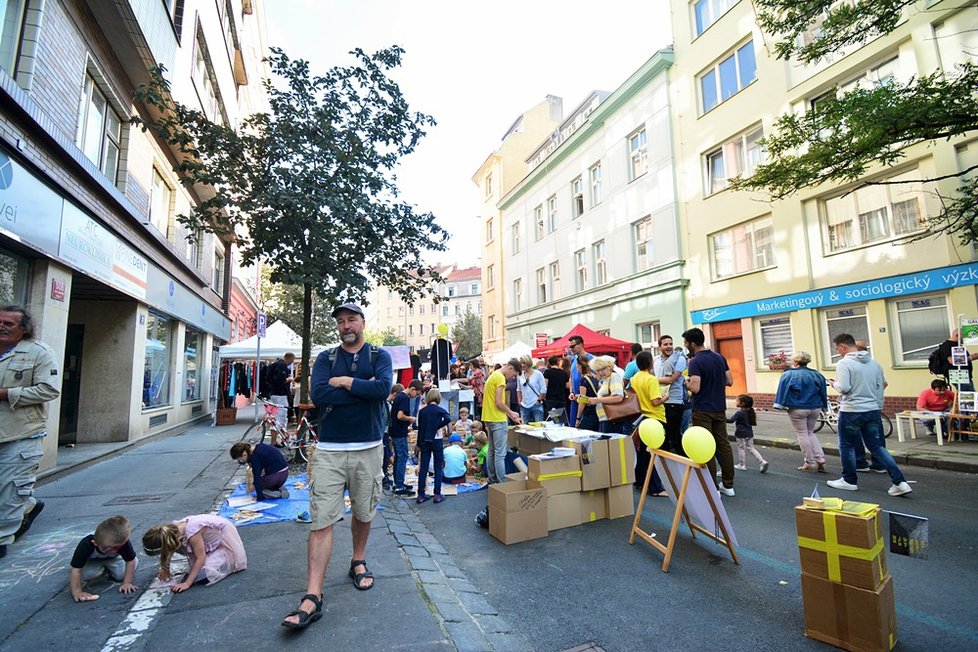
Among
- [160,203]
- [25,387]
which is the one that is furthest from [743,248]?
[25,387]

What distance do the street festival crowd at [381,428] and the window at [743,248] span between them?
238 inches

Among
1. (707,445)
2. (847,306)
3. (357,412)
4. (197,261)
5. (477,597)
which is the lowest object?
(477,597)

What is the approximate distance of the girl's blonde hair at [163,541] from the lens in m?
3.40

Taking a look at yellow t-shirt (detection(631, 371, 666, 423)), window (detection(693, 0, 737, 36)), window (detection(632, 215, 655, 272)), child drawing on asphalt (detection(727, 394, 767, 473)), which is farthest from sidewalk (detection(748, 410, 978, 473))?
window (detection(693, 0, 737, 36))

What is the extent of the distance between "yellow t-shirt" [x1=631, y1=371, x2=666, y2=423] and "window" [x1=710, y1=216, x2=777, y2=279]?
37.0ft

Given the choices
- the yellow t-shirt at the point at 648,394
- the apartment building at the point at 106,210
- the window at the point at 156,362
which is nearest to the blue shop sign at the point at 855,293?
the yellow t-shirt at the point at 648,394

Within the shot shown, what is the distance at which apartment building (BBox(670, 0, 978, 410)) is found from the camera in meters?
11.3

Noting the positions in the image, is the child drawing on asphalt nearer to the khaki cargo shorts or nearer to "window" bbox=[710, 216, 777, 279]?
the khaki cargo shorts

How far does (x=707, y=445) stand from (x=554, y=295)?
23.1 m

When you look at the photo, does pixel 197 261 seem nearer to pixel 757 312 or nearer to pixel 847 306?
pixel 757 312

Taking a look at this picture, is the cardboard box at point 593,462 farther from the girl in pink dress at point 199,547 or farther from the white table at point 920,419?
the white table at point 920,419

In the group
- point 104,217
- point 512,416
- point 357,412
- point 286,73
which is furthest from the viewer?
point 104,217

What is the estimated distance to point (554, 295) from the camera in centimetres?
2662

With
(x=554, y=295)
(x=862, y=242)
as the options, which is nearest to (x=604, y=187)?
(x=554, y=295)
